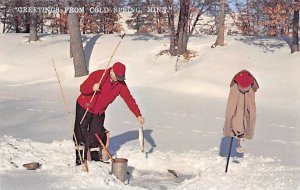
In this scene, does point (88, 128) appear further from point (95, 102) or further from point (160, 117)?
point (160, 117)

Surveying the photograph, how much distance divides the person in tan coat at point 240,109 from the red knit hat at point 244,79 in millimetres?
15

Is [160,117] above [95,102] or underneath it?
underneath

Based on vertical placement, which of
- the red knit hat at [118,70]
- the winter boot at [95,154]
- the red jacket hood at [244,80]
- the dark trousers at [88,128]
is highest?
the red knit hat at [118,70]

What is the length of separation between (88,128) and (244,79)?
2.32 m

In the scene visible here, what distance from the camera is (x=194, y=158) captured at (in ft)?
26.3

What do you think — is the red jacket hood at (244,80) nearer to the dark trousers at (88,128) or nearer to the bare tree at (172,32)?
the dark trousers at (88,128)

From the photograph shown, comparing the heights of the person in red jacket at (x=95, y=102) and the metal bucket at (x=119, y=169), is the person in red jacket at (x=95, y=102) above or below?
above

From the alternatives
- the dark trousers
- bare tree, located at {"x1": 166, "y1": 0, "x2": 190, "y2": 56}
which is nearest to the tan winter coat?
the dark trousers

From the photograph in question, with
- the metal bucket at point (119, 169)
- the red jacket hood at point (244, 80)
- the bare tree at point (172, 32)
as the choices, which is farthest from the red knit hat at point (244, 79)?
the bare tree at point (172, 32)

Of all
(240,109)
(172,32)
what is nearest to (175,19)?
(172,32)

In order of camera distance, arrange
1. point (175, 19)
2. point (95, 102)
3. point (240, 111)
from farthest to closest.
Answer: point (175, 19)
point (240, 111)
point (95, 102)

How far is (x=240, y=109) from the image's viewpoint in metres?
7.01

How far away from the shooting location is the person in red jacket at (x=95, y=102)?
6.74 meters

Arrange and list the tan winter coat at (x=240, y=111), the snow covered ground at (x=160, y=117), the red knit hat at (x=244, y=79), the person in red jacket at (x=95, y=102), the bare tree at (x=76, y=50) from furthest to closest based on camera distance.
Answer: the bare tree at (x=76, y=50) < the tan winter coat at (x=240, y=111) < the red knit hat at (x=244, y=79) < the person in red jacket at (x=95, y=102) < the snow covered ground at (x=160, y=117)
